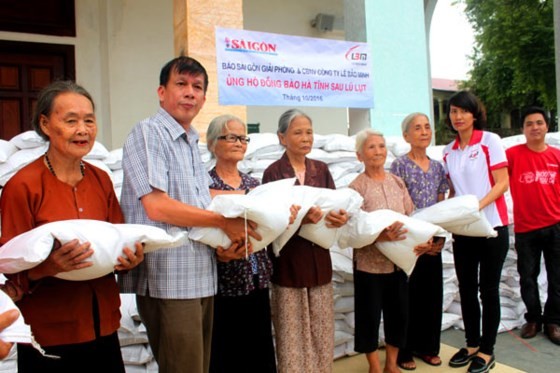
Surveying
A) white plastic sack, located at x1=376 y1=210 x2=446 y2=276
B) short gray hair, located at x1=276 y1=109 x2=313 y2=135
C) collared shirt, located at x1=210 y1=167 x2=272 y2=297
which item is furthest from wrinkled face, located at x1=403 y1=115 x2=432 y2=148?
collared shirt, located at x1=210 y1=167 x2=272 y2=297

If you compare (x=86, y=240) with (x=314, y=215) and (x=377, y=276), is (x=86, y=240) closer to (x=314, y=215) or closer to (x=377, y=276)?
(x=314, y=215)

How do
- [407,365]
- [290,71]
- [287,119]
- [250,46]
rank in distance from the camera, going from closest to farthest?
[287,119]
[407,365]
[250,46]
[290,71]

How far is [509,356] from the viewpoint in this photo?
3.11 metres

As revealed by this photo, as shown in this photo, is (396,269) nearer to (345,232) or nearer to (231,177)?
(345,232)

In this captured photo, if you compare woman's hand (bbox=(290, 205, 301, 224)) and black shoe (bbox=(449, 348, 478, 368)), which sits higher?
woman's hand (bbox=(290, 205, 301, 224))

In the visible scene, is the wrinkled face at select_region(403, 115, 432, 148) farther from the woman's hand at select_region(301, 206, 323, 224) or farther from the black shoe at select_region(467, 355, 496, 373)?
the black shoe at select_region(467, 355, 496, 373)

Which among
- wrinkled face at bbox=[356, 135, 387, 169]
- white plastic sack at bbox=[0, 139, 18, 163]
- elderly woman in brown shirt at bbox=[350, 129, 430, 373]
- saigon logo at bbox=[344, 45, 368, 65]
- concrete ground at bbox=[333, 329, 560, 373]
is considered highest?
saigon logo at bbox=[344, 45, 368, 65]

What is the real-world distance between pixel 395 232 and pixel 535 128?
168 centimetres

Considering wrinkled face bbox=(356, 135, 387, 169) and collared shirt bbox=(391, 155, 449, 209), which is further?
collared shirt bbox=(391, 155, 449, 209)

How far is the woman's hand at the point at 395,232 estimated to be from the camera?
8.01 feet

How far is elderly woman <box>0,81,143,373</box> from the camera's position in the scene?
143cm

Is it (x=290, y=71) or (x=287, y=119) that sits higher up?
(x=290, y=71)

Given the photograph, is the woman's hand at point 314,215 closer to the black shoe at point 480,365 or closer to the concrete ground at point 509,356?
the concrete ground at point 509,356

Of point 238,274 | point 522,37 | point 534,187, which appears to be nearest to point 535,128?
point 534,187
